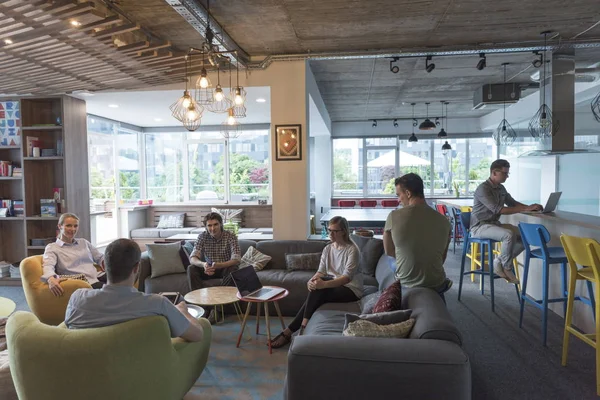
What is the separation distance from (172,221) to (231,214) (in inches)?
56.1

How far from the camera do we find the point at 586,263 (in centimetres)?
294

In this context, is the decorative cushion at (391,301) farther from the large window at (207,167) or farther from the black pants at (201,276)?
the large window at (207,167)

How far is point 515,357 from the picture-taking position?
339 centimetres

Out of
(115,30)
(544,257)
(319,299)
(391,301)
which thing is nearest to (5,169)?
(115,30)

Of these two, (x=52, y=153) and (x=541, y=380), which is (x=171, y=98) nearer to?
(x=52, y=153)

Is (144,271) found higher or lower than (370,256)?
lower

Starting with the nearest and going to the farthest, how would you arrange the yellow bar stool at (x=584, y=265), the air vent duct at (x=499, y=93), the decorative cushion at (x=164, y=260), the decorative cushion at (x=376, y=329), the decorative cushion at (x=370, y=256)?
the decorative cushion at (x=376, y=329), the yellow bar stool at (x=584, y=265), the decorative cushion at (x=370, y=256), the decorative cushion at (x=164, y=260), the air vent duct at (x=499, y=93)

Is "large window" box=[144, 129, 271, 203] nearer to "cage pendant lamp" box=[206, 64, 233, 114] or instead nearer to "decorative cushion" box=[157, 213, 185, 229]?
"decorative cushion" box=[157, 213, 185, 229]

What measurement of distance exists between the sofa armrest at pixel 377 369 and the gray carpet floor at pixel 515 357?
34.6 inches

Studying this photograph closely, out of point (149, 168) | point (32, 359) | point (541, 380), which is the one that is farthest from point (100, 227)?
point (541, 380)

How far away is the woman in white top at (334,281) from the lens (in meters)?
3.54

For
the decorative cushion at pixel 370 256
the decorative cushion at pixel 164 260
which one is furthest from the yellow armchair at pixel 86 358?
the decorative cushion at pixel 370 256

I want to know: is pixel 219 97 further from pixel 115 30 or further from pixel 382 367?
pixel 382 367

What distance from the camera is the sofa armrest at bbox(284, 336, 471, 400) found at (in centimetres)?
199
